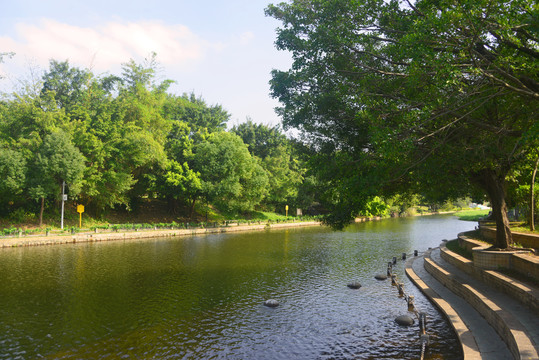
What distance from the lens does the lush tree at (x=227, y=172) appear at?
48719 millimetres

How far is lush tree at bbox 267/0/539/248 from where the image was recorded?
985 cm

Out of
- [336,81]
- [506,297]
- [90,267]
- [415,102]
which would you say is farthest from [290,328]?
[90,267]

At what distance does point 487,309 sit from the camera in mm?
10797

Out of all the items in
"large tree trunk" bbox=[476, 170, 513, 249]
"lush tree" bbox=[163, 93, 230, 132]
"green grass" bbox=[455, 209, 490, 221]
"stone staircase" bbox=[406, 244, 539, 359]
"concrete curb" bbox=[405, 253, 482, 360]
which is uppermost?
"lush tree" bbox=[163, 93, 230, 132]

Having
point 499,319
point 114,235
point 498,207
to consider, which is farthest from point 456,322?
point 114,235

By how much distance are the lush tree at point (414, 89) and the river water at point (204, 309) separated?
4474mm

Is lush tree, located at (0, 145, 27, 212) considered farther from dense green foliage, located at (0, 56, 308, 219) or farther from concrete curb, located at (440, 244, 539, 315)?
concrete curb, located at (440, 244, 539, 315)

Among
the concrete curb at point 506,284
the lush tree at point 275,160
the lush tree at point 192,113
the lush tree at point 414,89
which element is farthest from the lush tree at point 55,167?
the concrete curb at point 506,284

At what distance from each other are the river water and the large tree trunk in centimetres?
435

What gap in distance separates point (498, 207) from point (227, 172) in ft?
121

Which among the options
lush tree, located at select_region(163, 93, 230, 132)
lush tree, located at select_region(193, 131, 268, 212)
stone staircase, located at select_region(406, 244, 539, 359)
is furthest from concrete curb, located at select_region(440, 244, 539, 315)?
lush tree, located at select_region(163, 93, 230, 132)

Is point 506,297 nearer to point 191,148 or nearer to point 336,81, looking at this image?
point 336,81

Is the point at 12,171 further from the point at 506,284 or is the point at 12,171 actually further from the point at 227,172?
the point at 506,284

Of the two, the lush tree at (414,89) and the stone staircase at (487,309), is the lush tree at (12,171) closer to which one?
the lush tree at (414,89)
